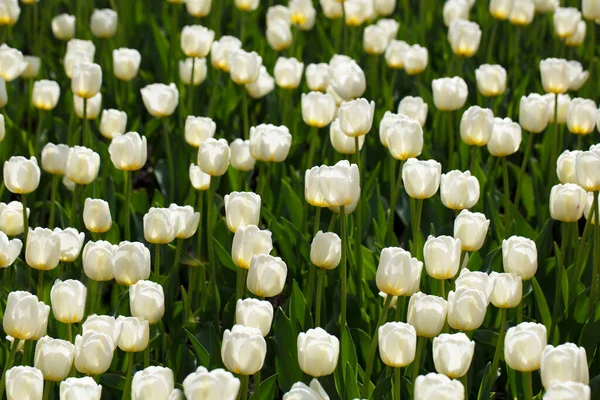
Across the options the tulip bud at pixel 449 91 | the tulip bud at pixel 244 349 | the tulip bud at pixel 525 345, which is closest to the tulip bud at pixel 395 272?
the tulip bud at pixel 525 345

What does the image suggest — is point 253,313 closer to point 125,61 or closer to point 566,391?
point 566,391

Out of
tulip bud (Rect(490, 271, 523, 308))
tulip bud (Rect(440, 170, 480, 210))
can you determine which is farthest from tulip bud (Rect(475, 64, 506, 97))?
tulip bud (Rect(490, 271, 523, 308))

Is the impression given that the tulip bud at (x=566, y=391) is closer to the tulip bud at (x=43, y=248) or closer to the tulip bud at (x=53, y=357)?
the tulip bud at (x=53, y=357)

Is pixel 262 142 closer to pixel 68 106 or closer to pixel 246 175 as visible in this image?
pixel 246 175

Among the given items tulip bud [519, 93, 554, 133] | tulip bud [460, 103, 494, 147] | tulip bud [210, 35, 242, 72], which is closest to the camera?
tulip bud [460, 103, 494, 147]

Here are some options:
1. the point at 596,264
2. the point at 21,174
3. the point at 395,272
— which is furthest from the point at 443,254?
the point at 21,174

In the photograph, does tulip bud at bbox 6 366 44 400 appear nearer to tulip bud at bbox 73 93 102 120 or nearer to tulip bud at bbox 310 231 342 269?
tulip bud at bbox 310 231 342 269

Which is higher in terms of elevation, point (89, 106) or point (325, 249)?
point (325, 249)
